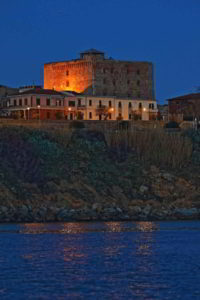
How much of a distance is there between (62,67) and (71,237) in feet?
272

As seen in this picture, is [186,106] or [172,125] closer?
[172,125]

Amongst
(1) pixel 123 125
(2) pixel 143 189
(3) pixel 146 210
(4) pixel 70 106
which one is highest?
(4) pixel 70 106

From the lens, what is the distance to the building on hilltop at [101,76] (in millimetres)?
136875

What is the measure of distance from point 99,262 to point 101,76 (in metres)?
92.5

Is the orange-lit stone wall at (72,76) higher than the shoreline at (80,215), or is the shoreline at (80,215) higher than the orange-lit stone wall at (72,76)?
the orange-lit stone wall at (72,76)

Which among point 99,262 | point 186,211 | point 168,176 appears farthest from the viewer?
point 168,176

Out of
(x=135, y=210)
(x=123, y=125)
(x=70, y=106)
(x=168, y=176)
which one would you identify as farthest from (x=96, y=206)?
(x=70, y=106)

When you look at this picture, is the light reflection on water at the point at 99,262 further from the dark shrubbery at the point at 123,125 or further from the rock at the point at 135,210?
the dark shrubbery at the point at 123,125

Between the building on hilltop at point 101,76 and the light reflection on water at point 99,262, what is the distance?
72167 mm

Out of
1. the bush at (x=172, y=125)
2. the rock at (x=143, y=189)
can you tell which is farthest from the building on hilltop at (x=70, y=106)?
the rock at (x=143, y=189)

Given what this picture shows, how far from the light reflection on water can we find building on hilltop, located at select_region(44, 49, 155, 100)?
237 feet

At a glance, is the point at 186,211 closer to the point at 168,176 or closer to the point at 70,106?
the point at 168,176

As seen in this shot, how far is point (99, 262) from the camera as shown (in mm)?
46844

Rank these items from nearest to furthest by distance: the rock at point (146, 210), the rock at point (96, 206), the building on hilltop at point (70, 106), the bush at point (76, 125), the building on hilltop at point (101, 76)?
the rock at point (96, 206) < the rock at point (146, 210) < the bush at point (76, 125) < the building on hilltop at point (70, 106) < the building on hilltop at point (101, 76)
